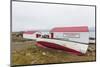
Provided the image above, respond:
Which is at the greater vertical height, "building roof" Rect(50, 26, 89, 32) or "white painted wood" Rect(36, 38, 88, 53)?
"building roof" Rect(50, 26, 89, 32)

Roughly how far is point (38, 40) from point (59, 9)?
0.48 m

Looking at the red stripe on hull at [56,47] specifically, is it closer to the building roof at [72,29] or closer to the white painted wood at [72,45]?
the white painted wood at [72,45]

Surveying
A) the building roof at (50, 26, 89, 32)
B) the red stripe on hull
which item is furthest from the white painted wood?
the building roof at (50, 26, 89, 32)

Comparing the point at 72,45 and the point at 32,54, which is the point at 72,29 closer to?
the point at 72,45

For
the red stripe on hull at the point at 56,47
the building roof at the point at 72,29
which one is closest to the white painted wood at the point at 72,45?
the red stripe on hull at the point at 56,47

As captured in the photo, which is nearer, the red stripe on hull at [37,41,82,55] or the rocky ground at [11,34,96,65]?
the rocky ground at [11,34,96,65]

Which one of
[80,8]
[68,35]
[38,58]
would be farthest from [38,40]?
[80,8]

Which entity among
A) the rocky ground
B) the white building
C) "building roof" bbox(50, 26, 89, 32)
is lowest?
the rocky ground

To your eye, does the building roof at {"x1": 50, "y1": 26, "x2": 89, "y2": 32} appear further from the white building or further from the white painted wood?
the white painted wood

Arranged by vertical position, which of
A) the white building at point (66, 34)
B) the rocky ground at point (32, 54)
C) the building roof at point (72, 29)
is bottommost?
the rocky ground at point (32, 54)

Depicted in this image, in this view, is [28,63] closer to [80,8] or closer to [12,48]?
[12,48]

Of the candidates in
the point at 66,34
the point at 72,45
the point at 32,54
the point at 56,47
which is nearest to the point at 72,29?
the point at 66,34

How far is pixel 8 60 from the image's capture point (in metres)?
2.33

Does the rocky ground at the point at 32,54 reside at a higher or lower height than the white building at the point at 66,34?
lower
